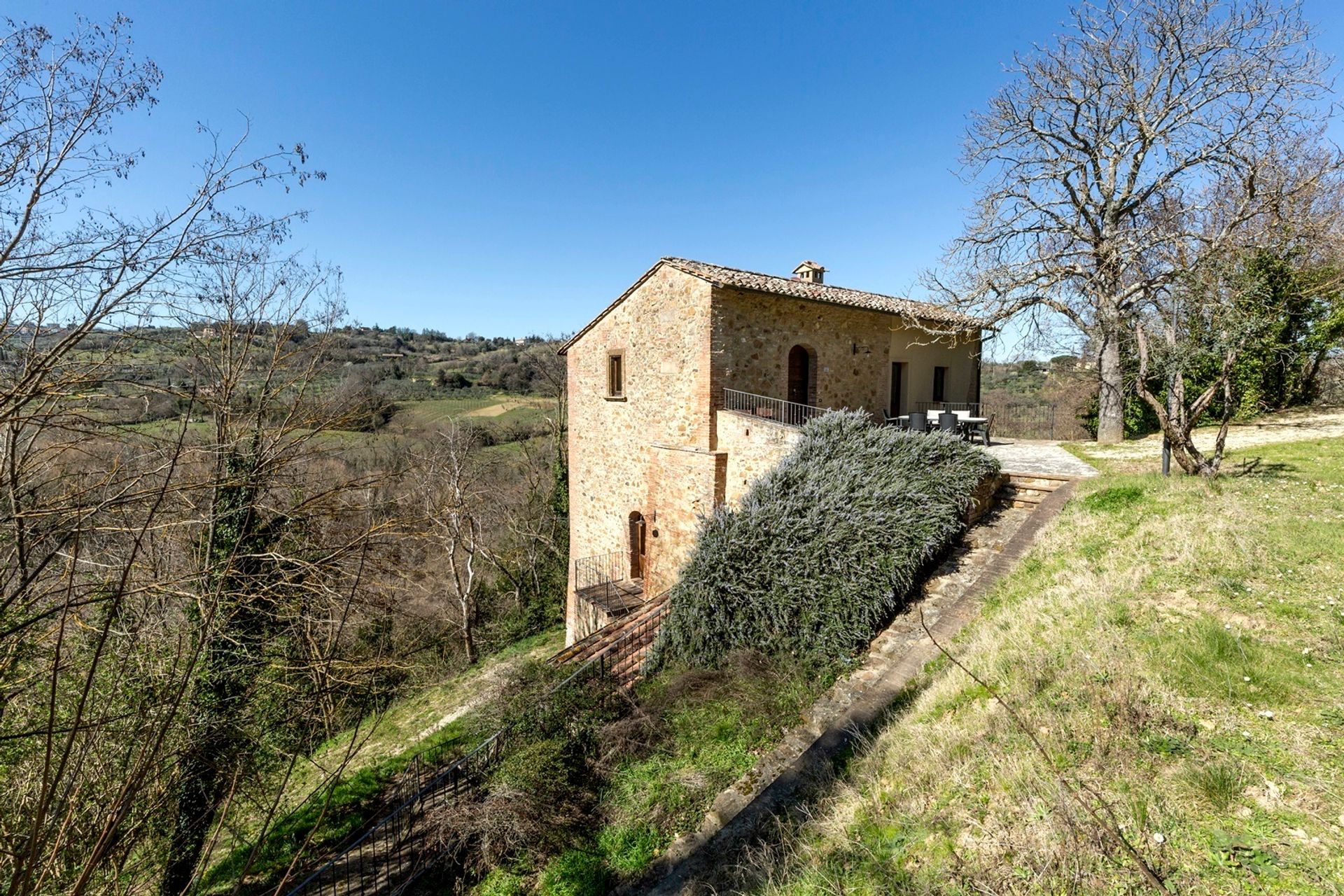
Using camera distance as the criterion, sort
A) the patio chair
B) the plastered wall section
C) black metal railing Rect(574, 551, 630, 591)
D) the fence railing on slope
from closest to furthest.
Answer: the fence railing on slope < black metal railing Rect(574, 551, 630, 591) < the patio chair < the plastered wall section

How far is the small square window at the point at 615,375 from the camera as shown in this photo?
13688mm

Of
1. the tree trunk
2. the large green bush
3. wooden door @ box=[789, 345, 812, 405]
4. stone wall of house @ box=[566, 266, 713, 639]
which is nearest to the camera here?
the large green bush

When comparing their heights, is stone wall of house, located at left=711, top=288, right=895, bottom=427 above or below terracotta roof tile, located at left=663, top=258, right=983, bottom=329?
below

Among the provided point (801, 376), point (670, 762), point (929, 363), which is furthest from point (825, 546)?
point (929, 363)

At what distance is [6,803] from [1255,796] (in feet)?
30.6

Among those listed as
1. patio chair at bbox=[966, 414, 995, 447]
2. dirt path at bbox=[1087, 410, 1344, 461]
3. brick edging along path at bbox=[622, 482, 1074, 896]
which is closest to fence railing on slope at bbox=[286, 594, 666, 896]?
brick edging along path at bbox=[622, 482, 1074, 896]

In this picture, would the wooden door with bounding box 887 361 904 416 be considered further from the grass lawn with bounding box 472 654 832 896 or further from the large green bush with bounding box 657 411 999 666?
the grass lawn with bounding box 472 654 832 896

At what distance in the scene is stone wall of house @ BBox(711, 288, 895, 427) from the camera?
11.1 meters

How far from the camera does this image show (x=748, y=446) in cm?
1043

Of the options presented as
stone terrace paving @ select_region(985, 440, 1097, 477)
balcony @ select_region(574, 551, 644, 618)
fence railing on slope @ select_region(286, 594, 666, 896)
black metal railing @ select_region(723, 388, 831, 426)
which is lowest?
fence railing on slope @ select_region(286, 594, 666, 896)

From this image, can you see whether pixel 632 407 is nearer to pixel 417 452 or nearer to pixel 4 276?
pixel 4 276

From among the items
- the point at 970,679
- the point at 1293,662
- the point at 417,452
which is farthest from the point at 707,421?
the point at 417,452

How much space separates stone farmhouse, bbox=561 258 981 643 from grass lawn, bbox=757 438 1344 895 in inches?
209

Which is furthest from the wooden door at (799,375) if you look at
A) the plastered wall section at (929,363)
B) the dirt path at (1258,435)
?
the dirt path at (1258,435)
